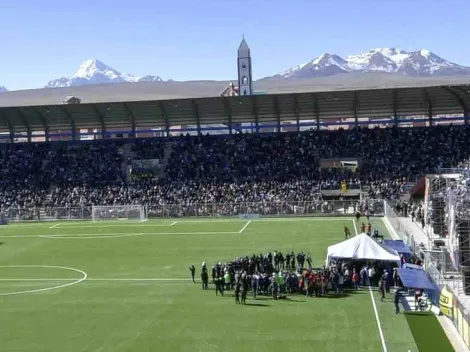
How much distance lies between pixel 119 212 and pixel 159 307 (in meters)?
35.8

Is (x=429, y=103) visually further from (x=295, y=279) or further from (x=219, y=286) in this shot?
(x=219, y=286)

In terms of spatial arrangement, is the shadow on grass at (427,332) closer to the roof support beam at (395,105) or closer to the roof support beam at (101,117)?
the roof support beam at (395,105)

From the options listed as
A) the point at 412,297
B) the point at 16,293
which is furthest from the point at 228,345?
the point at 16,293

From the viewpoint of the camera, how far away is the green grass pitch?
74.6ft

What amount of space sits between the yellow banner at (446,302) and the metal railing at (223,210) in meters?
33.6

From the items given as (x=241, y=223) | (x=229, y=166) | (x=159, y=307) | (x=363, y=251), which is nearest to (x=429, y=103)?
(x=229, y=166)

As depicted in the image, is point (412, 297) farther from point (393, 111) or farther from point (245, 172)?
point (393, 111)

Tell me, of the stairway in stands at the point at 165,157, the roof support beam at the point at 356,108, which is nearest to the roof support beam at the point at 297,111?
the roof support beam at the point at 356,108

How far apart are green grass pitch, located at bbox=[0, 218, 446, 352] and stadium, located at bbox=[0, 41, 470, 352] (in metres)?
0.12

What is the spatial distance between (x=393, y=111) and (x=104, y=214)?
32.9 m

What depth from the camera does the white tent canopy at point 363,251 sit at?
103ft

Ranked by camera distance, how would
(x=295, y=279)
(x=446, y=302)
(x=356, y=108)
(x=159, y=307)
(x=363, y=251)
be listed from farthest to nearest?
(x=356, y=108), (x=363, y=251), (x=295, y=279), (x=159, y=307), (x=446, y=302)

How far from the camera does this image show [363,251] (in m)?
31.5

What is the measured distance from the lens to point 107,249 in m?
45.1
